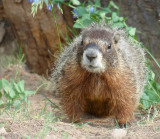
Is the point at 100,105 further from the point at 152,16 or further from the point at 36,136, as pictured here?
the point at 152,16

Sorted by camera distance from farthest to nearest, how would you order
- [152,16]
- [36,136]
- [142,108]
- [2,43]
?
[2,43]
[152,16]
[142,108]
[36,136]

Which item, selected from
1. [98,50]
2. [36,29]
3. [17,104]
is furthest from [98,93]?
[36,29]

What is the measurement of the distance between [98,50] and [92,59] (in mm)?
189

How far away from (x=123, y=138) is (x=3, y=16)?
16.6 ft

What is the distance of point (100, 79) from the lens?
14.1 feet

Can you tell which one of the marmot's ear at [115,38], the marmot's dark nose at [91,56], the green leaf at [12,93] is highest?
the marmot's ear at [115,38]

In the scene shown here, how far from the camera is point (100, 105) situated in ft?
15.7

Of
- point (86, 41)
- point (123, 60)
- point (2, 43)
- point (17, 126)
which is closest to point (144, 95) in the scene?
point (123, 60)

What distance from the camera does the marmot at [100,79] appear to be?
4.09 m

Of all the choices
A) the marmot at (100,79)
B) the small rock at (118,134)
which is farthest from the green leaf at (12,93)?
the small rock at (118,134)

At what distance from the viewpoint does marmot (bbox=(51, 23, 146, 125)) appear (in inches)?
161

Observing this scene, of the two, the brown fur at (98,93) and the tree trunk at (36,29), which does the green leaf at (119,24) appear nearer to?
the tree trunk at (36,29)

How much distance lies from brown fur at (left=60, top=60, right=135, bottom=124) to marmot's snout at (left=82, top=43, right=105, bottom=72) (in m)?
0.30

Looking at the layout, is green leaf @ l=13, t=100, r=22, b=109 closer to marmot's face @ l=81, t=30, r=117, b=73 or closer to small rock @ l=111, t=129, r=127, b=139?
marmot's face @ l=81, t=30, r=117, b=73
